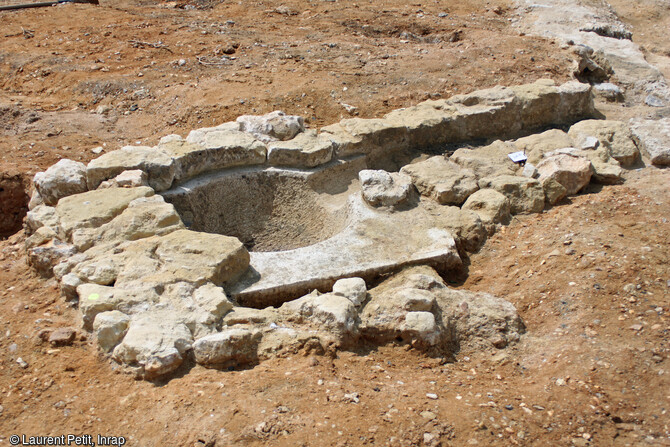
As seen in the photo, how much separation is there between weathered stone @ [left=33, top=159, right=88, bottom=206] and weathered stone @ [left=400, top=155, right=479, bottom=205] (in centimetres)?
281

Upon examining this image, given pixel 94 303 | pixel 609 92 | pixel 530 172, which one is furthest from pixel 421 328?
pixel 609 92

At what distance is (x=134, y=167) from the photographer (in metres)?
4.75

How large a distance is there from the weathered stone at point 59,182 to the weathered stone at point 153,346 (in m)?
1.78

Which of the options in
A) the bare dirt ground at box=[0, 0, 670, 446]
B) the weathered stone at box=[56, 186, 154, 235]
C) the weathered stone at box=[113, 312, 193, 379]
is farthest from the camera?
the weathered stone at box=[56, 186, 154, 235]

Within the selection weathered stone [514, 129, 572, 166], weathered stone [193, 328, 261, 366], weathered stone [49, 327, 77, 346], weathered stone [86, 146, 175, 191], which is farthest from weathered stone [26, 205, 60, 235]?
weathered stone [514, 129, 572, 166]

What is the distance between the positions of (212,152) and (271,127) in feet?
2.21

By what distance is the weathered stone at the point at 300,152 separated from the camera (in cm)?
529

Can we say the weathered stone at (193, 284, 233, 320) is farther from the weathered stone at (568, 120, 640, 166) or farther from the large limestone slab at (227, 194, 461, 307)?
the weathered stone at (568, 120, 640, 166)

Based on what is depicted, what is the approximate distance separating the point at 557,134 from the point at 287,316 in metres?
3.68

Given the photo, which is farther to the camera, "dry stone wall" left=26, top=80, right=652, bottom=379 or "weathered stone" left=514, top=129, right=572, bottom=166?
"weathered stone" left=514, top=129, right=572, bottom=166

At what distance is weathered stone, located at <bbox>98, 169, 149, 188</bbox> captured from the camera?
4582mm

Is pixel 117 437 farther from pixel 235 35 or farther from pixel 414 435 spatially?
pixel 235 35

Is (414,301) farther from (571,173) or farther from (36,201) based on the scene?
(36,201)

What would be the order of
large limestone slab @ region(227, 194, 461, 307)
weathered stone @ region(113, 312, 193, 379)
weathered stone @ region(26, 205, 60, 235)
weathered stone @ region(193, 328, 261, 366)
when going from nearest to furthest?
weathered stone @ region(113, 312, 193, 379) → weathered stone @ region(193, 328, 261, 366) → large limestone slab @ region(227, 194, 461, 307) → weathered stone @ region(26, 205, 60, 235)
